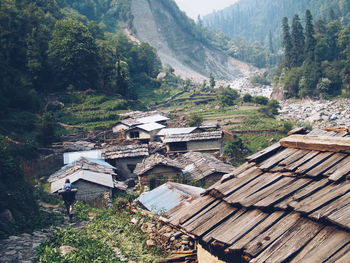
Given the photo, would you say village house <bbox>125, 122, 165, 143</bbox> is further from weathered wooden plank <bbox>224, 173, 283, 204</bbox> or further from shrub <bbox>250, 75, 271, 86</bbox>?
shrub <bbox>250, 75, 271, 86</bbox>

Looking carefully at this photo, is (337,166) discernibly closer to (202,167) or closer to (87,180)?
(87,180)

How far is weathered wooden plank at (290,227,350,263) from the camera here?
15.0 feet

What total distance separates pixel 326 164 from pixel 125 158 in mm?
25318

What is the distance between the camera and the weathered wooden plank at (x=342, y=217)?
468cm

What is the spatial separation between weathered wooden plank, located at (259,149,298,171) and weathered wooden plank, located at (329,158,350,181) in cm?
136

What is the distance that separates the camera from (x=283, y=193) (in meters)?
5.91

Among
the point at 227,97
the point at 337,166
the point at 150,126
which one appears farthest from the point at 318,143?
the point at 227,97

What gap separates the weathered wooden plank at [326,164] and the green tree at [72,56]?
48.5 m

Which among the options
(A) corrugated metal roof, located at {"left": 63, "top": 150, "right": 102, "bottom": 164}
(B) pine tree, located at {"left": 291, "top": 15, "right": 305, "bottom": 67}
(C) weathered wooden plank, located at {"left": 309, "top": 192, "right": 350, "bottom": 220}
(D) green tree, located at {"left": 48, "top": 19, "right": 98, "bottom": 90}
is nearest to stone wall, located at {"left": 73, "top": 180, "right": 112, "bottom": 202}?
(A) corrugated metal roof, located at {"left": 63, "top": 150, "right": 102, "bottom": 164}

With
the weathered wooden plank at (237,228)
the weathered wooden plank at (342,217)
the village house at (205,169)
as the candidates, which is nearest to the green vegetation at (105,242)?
the weathered wooden plank at (237,228)

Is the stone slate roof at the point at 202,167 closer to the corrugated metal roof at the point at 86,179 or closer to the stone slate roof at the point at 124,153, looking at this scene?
the stone slate roof at the point at 124,153

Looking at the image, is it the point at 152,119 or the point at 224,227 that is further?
the point at 152,119

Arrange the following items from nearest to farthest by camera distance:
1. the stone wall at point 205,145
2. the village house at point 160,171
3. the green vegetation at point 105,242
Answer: the green vegetation at point 105,242, the village house at point 160,171, the stone wall at point 205,145

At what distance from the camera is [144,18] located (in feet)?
456
